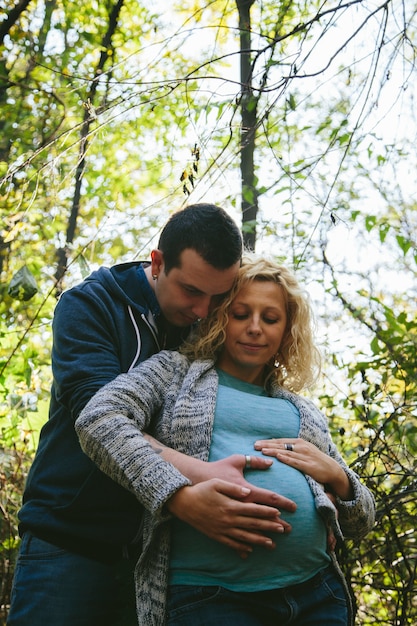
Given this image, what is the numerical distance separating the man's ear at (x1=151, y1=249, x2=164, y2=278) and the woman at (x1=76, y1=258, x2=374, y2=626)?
0.25 m

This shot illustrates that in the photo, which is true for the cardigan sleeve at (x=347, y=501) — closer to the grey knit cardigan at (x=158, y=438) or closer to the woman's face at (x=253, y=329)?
the grey knit cardigan at (x=158, y=438)

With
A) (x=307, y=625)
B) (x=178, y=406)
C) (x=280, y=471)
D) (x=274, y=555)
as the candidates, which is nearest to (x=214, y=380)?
(x=178, y=406)

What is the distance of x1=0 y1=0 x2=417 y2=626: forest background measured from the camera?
2406 mm

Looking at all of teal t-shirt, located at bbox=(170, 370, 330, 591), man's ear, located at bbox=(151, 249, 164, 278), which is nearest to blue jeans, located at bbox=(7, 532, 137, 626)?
teal t-shirt, located at bbox=(170, 370, 330, 591)

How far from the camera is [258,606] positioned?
5.26 feet

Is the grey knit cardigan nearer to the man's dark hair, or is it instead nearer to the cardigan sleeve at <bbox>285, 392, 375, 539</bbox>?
the cardigan sleeve at <bbox>285, 392, 375, 539</bbox>

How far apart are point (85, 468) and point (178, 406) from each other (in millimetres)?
337

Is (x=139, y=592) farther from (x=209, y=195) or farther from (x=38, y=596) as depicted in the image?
(x=209, y=195)

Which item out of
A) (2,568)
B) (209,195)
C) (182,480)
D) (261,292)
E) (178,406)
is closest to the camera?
A: (182,480)

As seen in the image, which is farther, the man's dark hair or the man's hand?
the man's dark hair

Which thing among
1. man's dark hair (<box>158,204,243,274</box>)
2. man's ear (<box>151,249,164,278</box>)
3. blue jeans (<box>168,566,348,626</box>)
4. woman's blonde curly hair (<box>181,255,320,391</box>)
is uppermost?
man's dark hair (<box>158,204,243,274</box>)

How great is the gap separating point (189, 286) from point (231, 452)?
1.94 feet

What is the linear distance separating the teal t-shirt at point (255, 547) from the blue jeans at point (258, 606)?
3 cm

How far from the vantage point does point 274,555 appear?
1.65 metres
